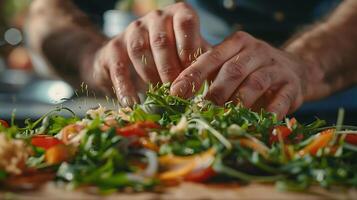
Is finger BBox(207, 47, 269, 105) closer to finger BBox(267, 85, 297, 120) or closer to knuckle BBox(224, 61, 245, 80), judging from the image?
knuckle BBox(224, 61, 245, 80)

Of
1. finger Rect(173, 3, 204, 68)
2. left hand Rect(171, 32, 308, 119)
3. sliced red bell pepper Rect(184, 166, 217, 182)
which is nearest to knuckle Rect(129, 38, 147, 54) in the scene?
finger Rect(173, 3, 204, 68)

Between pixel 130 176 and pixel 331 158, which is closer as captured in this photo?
pixel 130 176

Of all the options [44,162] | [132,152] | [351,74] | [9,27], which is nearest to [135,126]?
[132,152]

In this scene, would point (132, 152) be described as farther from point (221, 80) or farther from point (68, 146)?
point (221, 80)

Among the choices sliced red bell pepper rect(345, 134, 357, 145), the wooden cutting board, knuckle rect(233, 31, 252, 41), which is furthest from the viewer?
knuckle rect(233, 31, 252, 41)

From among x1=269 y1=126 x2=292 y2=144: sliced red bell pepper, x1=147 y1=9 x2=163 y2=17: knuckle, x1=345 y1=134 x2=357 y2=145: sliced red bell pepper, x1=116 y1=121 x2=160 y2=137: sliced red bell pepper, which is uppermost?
x1=147 y1=9 x2=163 y2=17: knuckle

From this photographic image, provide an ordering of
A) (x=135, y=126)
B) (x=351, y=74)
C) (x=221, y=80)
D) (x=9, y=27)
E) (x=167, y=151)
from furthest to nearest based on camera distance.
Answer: (x=9, y=27)
(x=351, y=74)
(x=221, y=80)
(x=135, y=126)
(x=167, y=151)
